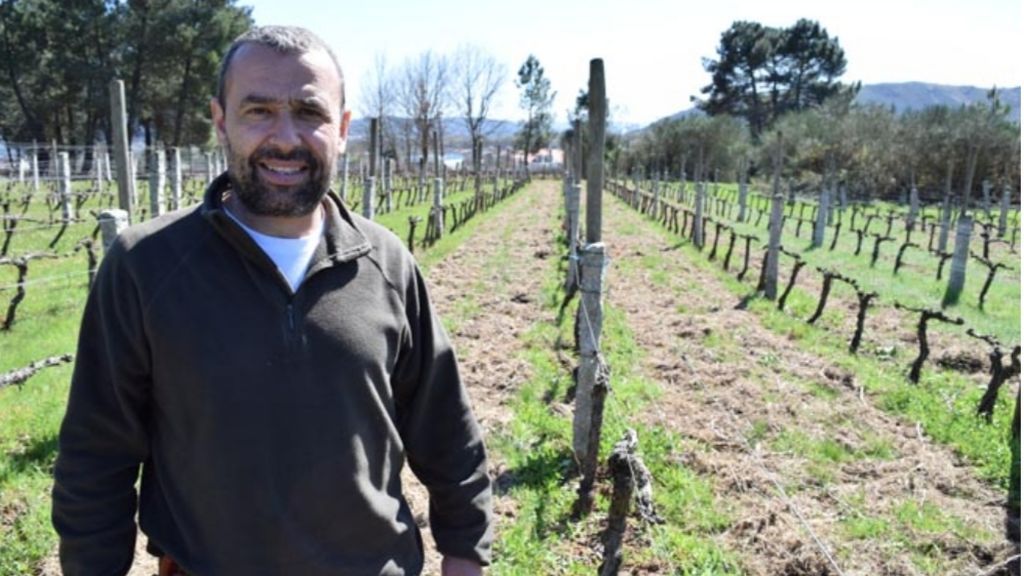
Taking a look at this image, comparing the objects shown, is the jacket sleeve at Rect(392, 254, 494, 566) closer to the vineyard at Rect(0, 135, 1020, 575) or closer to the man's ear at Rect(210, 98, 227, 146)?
the man's ear at Rect(210, 98, 227, 146)

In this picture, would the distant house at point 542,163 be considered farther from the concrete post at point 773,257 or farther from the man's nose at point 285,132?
the man's nose at point 285,132

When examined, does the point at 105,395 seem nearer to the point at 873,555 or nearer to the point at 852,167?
the point at 873,555

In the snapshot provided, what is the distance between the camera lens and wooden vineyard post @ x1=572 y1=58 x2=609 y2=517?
13.9 ft

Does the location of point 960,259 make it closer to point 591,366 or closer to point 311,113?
point 591,366

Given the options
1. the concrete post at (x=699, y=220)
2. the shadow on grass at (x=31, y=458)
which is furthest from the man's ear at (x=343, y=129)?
the concrete post at (x=699, y=220)

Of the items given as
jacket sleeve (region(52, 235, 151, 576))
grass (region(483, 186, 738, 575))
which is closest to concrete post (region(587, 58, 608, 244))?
grass (region(483, 186, 738, 575))

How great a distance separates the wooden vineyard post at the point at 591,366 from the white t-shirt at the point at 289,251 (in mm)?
2639

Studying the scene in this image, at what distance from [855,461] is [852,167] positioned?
1605 inches

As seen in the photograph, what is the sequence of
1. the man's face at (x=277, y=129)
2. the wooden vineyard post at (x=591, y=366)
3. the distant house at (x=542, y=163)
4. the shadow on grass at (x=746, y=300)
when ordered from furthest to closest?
the distant house at (x=542, y=163), the shadow on grass at (x=746, y=300), the wooden vineyard post at (x=591, y=366), the man's face at (x=277, y=129)

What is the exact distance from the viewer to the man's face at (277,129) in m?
1.62

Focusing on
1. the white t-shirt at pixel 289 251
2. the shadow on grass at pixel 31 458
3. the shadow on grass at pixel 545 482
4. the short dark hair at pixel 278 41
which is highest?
the short dark hair at pixel 278 41

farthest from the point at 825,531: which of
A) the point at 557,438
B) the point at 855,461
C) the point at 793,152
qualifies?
the point at 793,152

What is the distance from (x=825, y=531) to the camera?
4.25m

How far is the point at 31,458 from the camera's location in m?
4.76
